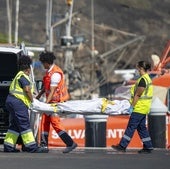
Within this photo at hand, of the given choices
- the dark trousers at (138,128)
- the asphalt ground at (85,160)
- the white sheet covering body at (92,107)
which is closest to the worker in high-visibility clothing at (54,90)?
the white sheet covering body at (92,107)

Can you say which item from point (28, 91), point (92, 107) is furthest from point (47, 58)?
point (92, 107)

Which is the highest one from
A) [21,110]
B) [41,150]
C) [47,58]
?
[47,58]

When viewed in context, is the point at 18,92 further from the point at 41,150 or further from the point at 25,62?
the point at 41,150

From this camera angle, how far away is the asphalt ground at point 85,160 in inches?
566

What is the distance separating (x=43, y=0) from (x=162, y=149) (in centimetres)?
4469

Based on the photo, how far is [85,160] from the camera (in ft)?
49.8

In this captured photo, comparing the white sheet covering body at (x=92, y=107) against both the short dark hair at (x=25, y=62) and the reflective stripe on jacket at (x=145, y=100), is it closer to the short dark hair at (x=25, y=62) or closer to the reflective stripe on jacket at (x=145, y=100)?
the reflective stripe on jacket at (x=145, y=100)

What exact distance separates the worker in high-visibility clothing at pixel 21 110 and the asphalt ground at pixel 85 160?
0.67 feet

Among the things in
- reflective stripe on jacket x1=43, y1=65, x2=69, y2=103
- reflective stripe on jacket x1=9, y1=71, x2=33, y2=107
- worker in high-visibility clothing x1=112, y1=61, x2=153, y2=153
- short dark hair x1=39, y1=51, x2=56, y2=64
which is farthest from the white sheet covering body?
short dark hair x1=39, y1=51, x2=56, y2=64

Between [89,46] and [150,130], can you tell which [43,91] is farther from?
[89,46]

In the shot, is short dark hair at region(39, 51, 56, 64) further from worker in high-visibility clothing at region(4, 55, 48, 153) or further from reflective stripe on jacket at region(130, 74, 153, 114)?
reflective stripe on jacket at region(130, 74, 153, 114)

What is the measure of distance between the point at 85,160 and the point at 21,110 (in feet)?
5.85

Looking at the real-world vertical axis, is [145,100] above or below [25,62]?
below

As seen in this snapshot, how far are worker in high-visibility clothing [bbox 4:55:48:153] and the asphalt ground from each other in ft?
0.67
